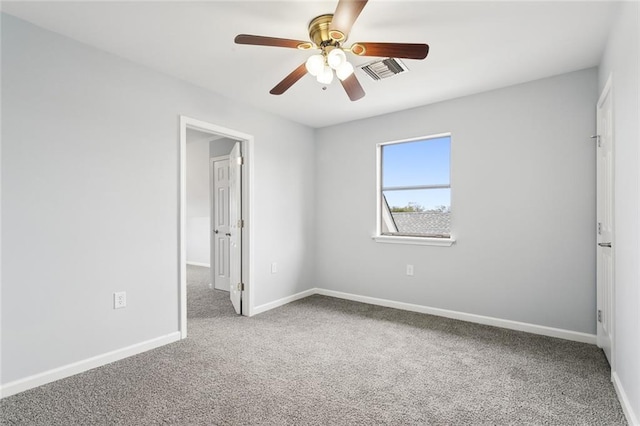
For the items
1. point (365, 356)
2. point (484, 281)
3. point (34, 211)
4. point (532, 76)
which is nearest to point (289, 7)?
point (34, 211)

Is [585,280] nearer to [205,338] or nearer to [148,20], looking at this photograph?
[205,338]

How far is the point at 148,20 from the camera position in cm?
214

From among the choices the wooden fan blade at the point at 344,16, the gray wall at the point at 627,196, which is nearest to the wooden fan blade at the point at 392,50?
the wooden fan blade at the point at 344,16

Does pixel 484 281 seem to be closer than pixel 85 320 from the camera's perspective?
No

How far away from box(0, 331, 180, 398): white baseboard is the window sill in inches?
99.0

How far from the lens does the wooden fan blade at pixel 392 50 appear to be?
1866mm

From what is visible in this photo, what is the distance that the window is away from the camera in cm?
379

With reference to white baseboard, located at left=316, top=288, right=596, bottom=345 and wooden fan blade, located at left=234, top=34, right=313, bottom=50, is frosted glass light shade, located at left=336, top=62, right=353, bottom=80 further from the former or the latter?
white baseboard, located at left=316, top=288, right=596, bottom=345

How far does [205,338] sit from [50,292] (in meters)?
1.29

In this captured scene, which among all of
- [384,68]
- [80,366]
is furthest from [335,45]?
[80,366]

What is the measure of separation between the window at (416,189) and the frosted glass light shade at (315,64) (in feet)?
7.05

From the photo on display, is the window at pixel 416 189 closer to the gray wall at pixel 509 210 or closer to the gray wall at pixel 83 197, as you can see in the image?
the gray wall at pixel 509 210

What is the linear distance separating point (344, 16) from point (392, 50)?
0.40 meters

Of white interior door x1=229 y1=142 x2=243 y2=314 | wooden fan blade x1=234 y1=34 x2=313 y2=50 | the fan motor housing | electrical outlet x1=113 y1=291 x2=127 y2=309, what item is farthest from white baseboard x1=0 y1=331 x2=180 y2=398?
the fan motor housing
